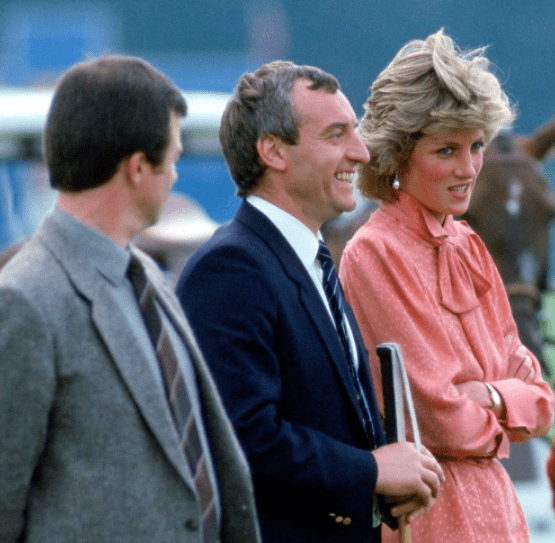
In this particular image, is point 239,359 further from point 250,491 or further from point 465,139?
point 465,139

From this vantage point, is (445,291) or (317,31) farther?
(317,31)

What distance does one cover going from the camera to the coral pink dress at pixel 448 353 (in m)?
2.33

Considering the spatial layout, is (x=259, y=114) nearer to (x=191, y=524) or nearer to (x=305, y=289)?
(x=305, y=289)

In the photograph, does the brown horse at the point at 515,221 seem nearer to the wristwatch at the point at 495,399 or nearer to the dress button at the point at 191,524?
the wristwatch at the point at 495,399

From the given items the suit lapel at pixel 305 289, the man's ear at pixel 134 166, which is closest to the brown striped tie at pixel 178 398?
the man's ear at pixel 134 166

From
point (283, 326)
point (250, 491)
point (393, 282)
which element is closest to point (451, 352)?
point (393, 282)

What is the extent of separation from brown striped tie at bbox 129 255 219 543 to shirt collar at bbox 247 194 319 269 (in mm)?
539

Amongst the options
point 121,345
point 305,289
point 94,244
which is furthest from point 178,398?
point 305,289

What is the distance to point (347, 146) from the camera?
7.50 feet

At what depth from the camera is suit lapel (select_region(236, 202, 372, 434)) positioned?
6.91 feet

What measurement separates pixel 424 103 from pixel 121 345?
1204 millimetres

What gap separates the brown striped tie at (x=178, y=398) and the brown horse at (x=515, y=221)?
339cm

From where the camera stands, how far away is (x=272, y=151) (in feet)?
7.38

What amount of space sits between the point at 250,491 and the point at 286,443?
0.60ft
